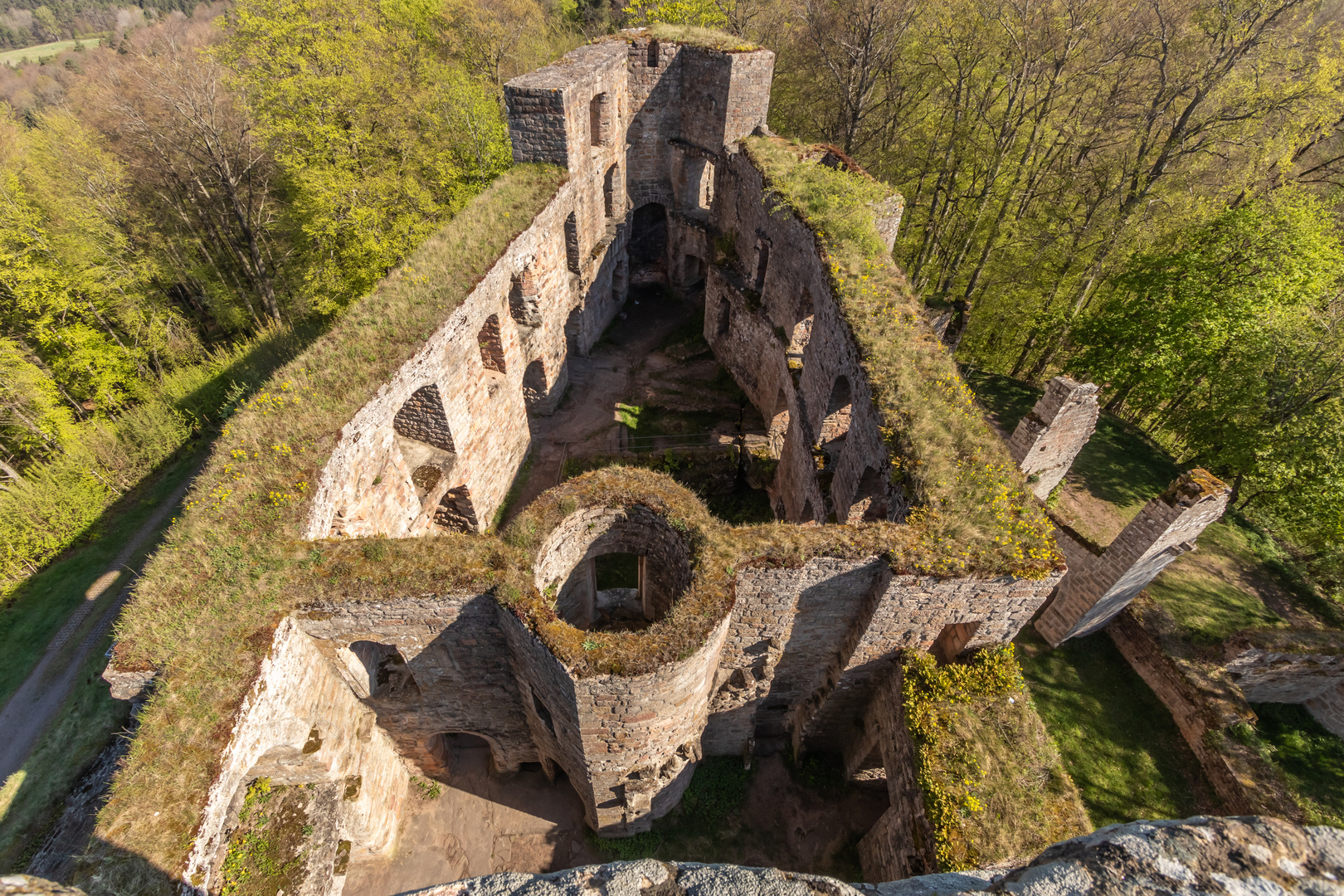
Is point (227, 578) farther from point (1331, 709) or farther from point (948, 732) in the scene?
point (1331, 709)

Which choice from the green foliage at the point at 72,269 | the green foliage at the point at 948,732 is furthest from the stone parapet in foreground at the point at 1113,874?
the green foliage at the point at 72,269

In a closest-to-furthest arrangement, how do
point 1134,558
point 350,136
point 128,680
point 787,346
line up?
point 128,680, point 1134,558, point 787,346, point 350,136

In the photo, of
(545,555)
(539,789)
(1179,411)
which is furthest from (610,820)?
(1179,411)

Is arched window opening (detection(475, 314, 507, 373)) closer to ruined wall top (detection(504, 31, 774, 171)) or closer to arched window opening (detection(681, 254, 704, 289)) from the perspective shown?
ruined wall top (detection(504, 31, 774, 171))

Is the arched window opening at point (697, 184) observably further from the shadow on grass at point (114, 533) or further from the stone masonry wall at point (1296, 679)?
the stone masonry wall at point (1296, 679)

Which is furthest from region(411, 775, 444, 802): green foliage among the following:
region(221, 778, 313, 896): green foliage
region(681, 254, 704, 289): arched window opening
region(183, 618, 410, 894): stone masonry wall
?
region(681, 254, 704, 289): arched window opening

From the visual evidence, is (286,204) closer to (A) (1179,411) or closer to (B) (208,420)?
(B) (208,420)

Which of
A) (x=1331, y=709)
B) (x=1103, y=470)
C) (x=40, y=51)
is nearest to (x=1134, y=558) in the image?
(x=1331, y=709)
